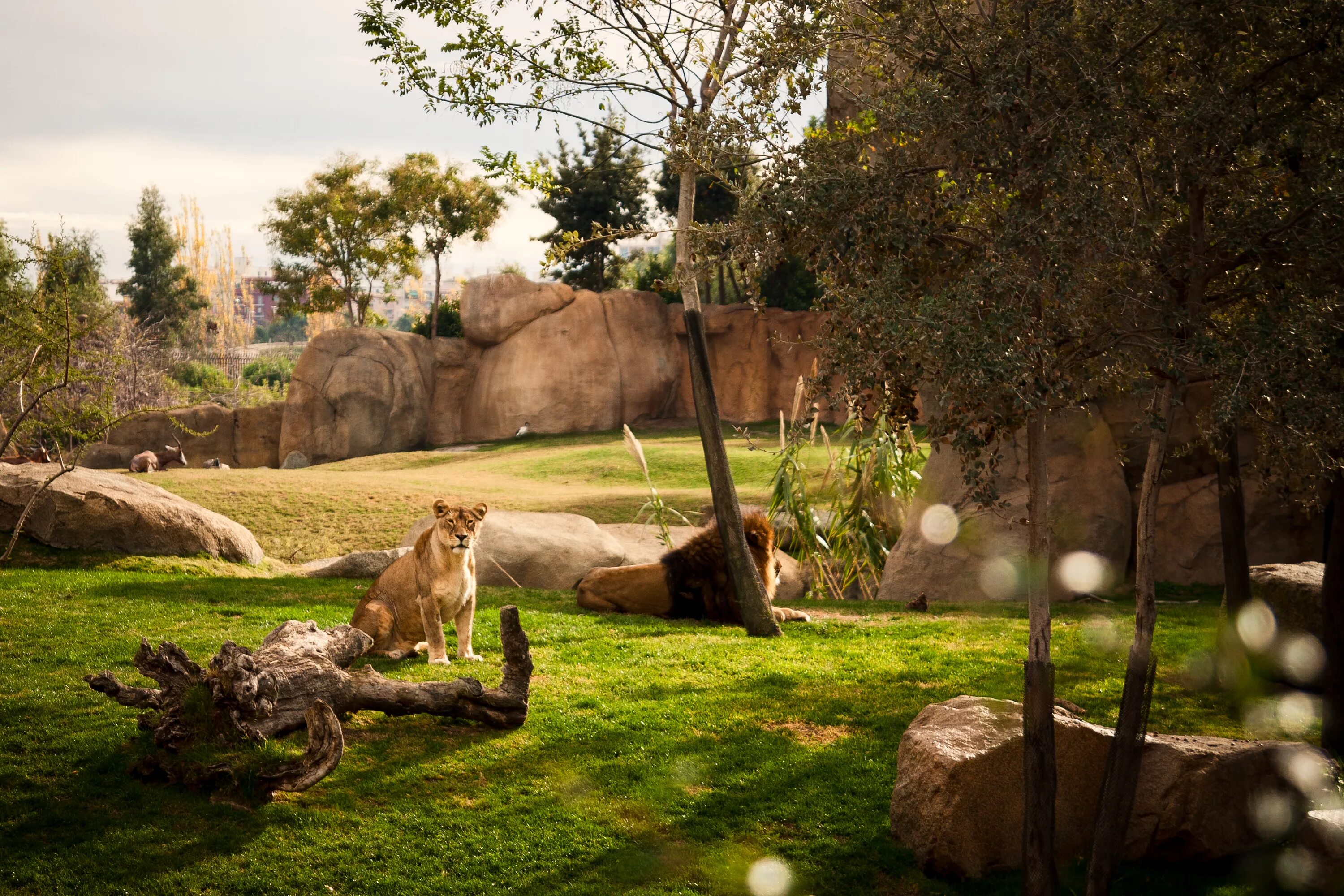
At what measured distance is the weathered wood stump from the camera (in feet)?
16.4

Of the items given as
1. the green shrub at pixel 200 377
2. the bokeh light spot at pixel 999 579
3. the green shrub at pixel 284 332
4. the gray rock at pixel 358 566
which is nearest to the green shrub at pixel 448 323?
the green shrub at pixel 200 377

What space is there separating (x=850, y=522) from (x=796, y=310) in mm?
19510

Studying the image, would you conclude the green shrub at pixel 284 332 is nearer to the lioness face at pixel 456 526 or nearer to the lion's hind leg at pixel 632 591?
the lion's hind leg at pixel 632 591

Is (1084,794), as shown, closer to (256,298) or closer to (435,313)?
(435,313)

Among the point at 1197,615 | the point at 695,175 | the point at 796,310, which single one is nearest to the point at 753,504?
the point at 1197,615

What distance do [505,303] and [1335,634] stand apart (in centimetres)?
2657

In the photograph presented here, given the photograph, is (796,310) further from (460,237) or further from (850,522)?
(850,522)

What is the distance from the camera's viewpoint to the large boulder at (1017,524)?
11.9m

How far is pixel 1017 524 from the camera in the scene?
39.4ft

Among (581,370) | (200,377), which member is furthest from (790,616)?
(200,377)

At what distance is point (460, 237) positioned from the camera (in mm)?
37688

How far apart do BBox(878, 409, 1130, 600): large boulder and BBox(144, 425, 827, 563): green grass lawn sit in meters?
2.16

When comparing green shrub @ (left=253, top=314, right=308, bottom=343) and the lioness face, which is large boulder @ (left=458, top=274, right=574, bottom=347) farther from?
green shrub @ (left=253, top=314, right=308, bottom=343)

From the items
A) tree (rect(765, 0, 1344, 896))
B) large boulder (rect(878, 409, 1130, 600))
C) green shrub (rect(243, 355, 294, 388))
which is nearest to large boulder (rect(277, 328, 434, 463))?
green shrub (rect(243, 355, 294, 388))
